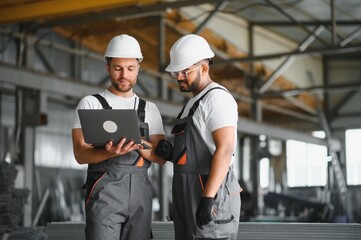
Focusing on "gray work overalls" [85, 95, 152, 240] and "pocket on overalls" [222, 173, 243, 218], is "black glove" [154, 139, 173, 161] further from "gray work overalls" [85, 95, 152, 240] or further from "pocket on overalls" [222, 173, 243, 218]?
"pocket on overalls" [222, 173, 243, 218]

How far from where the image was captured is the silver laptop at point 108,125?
3.47 metres

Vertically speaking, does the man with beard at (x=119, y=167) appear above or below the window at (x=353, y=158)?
below

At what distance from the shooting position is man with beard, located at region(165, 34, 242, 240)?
3.30m

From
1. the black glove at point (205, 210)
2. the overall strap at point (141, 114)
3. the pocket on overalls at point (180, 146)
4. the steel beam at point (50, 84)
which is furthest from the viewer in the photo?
the steel beam at point (50, 84)

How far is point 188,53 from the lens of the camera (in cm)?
350

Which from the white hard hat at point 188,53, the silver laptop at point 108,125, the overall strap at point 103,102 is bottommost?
the silver laptop at point 108,125

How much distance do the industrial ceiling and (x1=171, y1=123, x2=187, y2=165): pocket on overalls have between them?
5.72 m

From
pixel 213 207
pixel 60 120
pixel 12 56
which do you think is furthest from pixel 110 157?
pixel 60 120

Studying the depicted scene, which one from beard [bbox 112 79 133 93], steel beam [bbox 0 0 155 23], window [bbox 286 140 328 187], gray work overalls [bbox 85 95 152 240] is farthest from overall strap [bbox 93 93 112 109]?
window [bbox 286 140 328 187]

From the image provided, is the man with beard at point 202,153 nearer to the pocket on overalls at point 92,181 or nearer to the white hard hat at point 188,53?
the white hard hat at point 188,53

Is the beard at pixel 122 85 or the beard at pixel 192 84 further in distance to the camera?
the beard at pixel 122 85

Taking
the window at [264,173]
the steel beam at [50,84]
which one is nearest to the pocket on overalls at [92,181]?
the steel beam at [50,84]

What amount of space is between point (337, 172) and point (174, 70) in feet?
50.9

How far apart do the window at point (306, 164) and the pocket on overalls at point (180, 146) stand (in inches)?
813
